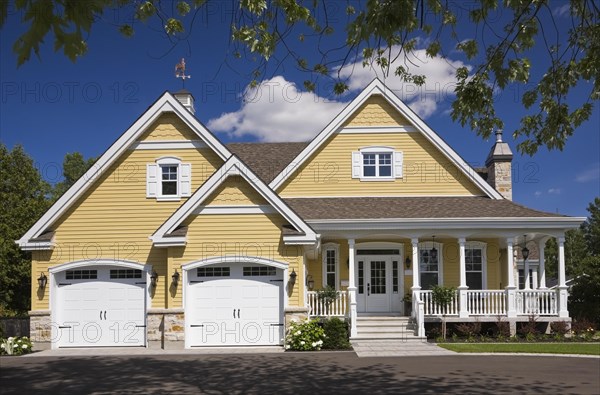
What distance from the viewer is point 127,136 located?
18875 mm

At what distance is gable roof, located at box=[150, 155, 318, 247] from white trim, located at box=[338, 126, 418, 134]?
20.4 ft

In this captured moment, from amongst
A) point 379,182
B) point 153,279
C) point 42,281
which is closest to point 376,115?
point 379,182

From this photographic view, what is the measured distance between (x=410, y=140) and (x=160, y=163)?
926cm

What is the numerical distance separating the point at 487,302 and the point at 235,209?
8801 millimetres

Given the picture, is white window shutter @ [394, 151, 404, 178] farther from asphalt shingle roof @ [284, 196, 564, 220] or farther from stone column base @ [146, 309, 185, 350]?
stone column base @ [146, 309, 185, 350]

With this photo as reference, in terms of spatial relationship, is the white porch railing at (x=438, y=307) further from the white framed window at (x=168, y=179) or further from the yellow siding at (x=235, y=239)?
the white framed window at (x=168, y=179)

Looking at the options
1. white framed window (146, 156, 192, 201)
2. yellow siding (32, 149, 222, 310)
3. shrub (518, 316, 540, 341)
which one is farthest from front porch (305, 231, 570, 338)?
yellow siding (32, 149, 222, 310)

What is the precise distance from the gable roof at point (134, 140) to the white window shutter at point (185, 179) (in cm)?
105

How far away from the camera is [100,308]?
59.0 feet

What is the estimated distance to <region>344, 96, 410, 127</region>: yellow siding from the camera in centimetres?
2217

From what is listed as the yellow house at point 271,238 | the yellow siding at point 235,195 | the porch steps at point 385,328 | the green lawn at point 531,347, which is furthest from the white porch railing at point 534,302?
the yellow siding at point 235,195

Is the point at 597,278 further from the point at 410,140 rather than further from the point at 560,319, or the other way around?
the point at 410,140

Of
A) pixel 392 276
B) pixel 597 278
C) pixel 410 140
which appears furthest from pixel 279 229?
pixel 597 278

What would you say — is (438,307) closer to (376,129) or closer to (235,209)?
(376,129)
